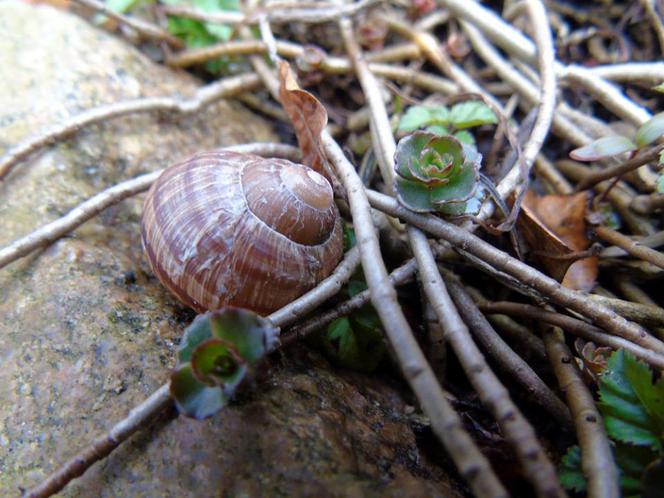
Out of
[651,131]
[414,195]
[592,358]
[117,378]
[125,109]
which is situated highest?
[651,131]

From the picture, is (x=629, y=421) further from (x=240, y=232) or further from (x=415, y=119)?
(x=415, y=119)

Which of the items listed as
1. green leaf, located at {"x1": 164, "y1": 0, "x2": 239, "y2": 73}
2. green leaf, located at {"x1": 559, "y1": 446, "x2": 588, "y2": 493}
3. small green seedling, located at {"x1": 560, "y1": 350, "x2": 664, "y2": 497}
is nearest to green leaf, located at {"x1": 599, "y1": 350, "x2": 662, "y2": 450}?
small green seedling, located at {"x1": 560, "y1": 350, "x2": 664, "y2": 497}

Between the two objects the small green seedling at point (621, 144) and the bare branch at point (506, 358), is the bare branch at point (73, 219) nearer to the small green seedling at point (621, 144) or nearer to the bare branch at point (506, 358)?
the bare branch at point (506, 358)

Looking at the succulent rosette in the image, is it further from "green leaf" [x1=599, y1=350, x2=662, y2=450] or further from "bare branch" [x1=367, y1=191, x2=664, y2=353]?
"green leaf" [x1=599, y1=350, x2=662, y2=450]

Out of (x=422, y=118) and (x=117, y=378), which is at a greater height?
(x=422, y=118)

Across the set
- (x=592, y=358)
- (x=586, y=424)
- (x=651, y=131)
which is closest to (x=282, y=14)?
(x=651, y=131)

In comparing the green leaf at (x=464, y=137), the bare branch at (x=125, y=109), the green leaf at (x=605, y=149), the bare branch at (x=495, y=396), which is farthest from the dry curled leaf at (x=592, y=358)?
the bare branch at (x=125, y=109)
